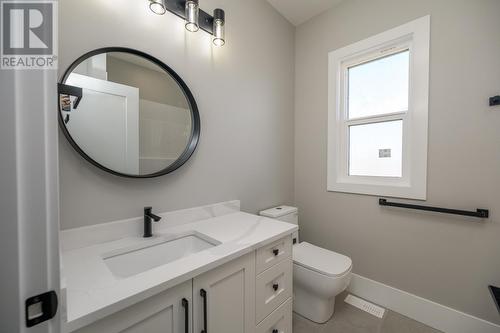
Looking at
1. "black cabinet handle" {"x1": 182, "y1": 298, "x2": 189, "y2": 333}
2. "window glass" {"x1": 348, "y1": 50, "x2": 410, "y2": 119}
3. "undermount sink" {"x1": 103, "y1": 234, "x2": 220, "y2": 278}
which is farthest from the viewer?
"window glass" {"x1": 348, "y1": 50, "x2": 410, "y2": 119}

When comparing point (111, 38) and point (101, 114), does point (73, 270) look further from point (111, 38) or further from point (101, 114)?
point (111, 38)

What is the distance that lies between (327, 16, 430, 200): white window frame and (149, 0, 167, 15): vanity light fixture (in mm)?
1528

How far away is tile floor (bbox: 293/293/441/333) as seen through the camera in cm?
148

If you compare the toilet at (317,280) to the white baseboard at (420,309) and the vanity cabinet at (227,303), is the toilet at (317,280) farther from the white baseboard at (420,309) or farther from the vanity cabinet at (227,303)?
the white baseboard at (420,309)

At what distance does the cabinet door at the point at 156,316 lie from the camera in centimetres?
61

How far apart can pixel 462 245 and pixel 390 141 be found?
2.88ft

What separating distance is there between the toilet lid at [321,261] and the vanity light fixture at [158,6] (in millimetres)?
1868

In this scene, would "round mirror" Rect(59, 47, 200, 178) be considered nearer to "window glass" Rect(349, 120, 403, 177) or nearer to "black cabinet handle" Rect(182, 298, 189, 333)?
"black cabinet handle" Rect(182, 298, 189, 333)

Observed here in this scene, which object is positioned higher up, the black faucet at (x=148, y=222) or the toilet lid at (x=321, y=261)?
the black faucet at (x=148, y=222)

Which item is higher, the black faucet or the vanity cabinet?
the black faucet

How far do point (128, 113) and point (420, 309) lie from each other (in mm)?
2455

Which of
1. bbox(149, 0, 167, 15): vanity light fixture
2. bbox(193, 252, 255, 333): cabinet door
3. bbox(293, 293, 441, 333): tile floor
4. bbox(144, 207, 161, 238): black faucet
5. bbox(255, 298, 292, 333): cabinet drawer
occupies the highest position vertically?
bbox(149, 0, 167, 15): vanity light fixture

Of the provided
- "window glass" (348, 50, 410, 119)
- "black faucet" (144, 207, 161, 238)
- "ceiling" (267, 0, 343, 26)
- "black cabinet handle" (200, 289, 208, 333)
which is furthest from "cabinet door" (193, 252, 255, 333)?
"ceiling" (267, 0, 343, 26)

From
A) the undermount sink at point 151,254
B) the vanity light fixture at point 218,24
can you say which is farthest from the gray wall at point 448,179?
the undermount sink at point 151,254
